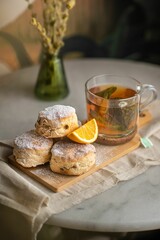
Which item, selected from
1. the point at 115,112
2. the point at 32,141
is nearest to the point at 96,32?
the point at 115,112

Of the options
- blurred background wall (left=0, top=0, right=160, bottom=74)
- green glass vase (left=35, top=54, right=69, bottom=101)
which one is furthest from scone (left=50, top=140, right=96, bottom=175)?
blurred background wall (left=0, top=0, right=160, bottom=74)

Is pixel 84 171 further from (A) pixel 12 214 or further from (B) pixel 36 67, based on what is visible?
(B) pixel 36 67

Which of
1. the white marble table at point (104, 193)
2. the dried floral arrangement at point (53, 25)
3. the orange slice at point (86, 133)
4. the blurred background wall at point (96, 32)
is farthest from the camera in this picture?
the blurred background wall at point (96, 32)

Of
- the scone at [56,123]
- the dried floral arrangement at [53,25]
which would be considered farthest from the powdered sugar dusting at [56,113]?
the dried floral arrangement at [53,25]

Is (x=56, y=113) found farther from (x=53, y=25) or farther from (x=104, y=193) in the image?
(x=53, y=25)

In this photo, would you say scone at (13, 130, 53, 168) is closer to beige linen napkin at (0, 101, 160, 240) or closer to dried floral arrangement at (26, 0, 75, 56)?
beige linen napkin at (0, 101, 160, 240)

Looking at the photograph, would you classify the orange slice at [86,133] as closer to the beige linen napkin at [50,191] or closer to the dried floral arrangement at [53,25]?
the beige linen napkin at [50,191]

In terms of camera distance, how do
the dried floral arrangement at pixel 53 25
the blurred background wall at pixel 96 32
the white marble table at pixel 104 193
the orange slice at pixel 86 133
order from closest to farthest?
the white marble table at pixel 104 193 < the orange slice at pixel 86 133 < the dried floral arrangement at pixel 53 25 < the blurred background wall at pixel 96 32
